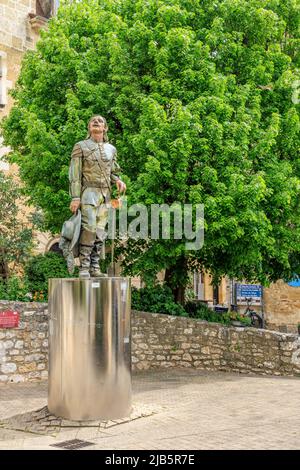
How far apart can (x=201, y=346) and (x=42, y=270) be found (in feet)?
14.7

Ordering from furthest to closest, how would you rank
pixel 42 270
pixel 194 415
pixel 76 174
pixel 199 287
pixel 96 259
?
pixel 199 287, pixel 42 270, pixel 96 259, pixel 194 415, pixel 76 174

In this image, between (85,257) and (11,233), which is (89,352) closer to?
(85,257)

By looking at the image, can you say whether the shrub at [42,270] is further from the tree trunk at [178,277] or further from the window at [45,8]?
the window at [45,8]

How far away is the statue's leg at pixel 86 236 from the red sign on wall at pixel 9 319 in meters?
3.63

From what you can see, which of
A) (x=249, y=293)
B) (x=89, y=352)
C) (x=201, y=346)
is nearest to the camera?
(x=89, y=352)

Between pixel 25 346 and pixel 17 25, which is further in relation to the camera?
pixel 17 25

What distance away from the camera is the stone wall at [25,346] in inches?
454

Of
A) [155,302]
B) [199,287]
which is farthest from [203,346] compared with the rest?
[199,287]

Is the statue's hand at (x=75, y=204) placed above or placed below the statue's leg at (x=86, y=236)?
above

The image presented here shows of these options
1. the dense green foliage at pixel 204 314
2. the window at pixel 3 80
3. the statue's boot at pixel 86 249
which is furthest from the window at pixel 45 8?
the statue's boot at pixel 86 249

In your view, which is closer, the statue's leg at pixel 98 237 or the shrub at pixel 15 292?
the statue's leg at pixel 98 237

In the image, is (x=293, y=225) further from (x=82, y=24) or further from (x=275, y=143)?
(x=82, y=24)

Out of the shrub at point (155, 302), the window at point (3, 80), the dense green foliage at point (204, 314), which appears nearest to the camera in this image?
the shrub at point (155, 302)

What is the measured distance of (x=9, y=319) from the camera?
11.6 metres
